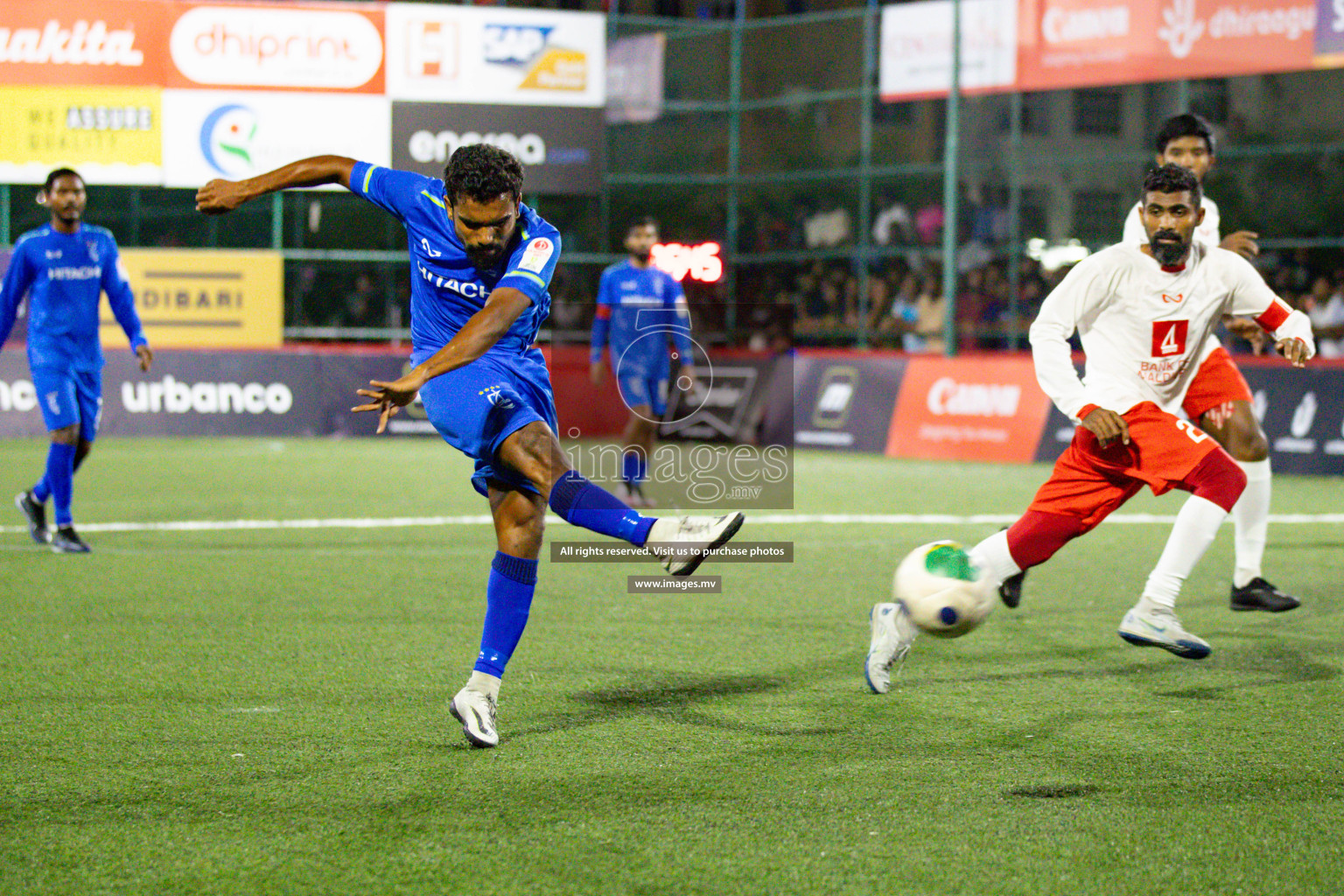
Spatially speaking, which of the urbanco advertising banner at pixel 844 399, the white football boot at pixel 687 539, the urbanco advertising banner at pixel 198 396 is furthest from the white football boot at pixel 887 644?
the urbanco advertising banner at pixel 198 396

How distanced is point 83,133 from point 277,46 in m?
2.85

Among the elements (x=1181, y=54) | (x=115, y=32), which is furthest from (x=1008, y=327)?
(x=115, y=32)

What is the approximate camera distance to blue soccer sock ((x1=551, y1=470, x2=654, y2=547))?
4496 millimetres

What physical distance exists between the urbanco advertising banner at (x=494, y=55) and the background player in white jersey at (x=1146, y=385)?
1621 cm

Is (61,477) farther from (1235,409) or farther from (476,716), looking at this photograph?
(1235,409)

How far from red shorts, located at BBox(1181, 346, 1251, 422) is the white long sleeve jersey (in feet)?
2.75

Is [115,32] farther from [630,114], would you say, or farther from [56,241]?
[56,241]

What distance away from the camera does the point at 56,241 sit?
8859 mm

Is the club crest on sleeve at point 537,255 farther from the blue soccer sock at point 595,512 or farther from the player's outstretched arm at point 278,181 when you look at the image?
the player's outstretched arm at point 278,181

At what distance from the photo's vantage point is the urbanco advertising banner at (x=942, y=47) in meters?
20.1

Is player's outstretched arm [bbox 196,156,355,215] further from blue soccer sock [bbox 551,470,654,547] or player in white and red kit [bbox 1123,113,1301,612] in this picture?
player in white and red kit [bbox 1123,113,1301,612]

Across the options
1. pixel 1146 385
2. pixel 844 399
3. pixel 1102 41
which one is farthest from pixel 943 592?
pixel 1102 41

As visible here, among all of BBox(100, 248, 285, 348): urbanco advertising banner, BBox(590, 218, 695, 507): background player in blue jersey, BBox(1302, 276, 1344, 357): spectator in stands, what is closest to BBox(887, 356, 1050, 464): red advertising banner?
BBox(590, 218, 695, 507): background player in blue jersey

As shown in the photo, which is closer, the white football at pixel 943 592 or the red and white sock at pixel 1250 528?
the white football at pixel 943 592
